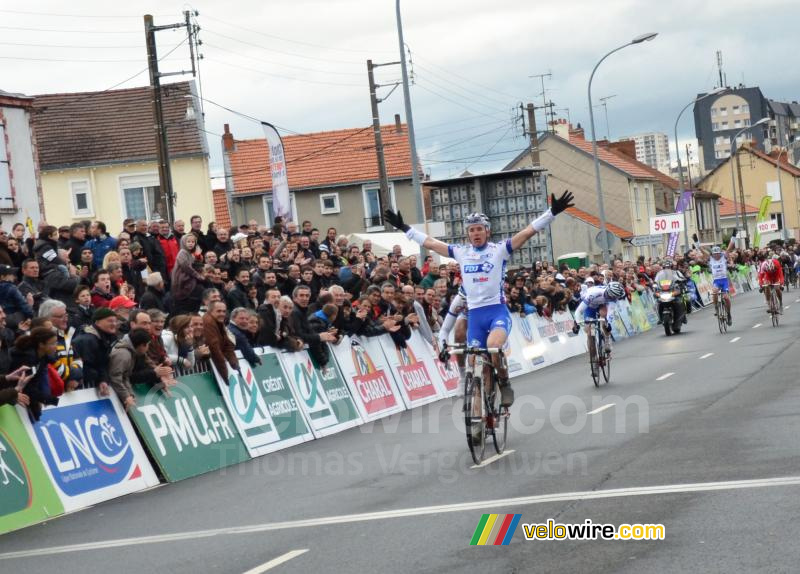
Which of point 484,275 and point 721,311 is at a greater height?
point 484,275

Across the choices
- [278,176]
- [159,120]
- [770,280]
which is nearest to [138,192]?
[278,176]

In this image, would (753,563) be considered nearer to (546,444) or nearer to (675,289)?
(546,444)

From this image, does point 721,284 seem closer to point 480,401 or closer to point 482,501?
point 480,401

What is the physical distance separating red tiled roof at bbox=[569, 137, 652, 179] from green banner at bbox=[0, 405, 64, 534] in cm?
8017

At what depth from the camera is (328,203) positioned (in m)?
70.3

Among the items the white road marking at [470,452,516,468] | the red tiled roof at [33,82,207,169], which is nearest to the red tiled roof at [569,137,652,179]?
the red tiled roof at [33,82,207,169]

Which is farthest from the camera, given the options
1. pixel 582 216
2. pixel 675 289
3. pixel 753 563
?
pixel 582 216

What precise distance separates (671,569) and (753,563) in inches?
16.9

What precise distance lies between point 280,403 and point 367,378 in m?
3.06

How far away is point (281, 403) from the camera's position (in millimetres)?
16781

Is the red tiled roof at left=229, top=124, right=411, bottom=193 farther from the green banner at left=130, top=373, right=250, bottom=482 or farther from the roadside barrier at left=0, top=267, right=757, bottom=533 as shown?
the green banner at left=130, top=373, right=250, bottom=482

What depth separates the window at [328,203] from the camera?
69.9m

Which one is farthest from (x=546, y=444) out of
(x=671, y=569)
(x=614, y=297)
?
(x=614, y=297)

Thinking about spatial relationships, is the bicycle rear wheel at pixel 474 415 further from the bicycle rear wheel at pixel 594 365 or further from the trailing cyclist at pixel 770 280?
the trailing cyclist at pixel 770 280
